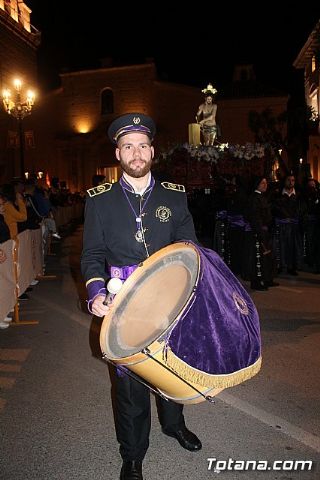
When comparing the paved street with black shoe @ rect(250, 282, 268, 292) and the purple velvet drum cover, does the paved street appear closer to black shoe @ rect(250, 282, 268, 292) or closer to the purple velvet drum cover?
the purple velvet drum cover

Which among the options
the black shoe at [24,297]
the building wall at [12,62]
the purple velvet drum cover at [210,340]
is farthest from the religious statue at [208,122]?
the building wall at [12,62]

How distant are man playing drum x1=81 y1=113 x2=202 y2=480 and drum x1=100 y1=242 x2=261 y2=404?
424 mm

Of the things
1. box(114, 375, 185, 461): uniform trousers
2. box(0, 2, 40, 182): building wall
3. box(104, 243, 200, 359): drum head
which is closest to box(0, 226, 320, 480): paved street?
box(114, 375, 185, 461): uniform trousers

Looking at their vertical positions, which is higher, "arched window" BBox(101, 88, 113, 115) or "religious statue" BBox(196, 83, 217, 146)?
"arched window" BBox(101, 88, 113, 115)

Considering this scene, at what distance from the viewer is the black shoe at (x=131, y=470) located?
3.16 m

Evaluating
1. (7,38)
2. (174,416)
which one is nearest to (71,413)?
(174,416)

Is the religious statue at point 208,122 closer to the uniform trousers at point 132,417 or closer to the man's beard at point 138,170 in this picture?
the man's beard at point 138,170

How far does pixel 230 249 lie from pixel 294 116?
21.1m

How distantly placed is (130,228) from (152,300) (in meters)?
0.65

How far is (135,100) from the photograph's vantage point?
40812 mm

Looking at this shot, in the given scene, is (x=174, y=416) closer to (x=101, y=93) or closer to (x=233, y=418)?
(x=233, y=418)

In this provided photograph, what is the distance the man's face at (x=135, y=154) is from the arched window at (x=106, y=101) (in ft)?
131

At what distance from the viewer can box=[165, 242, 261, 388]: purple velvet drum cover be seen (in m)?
2.52

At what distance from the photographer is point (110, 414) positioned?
168 inches
